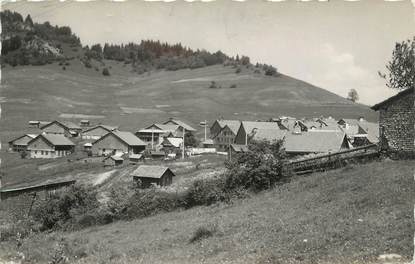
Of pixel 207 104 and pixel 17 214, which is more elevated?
pixel 207 104

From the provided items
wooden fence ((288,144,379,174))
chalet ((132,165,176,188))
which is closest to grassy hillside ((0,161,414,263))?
wooden fence ((288,144,379,174))

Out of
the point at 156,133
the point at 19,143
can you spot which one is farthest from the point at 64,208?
the point at 156,133

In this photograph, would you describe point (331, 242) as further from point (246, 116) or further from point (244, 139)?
point (246, 116)

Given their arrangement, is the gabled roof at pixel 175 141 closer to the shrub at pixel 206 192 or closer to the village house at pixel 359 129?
the village house at pixel 359 129

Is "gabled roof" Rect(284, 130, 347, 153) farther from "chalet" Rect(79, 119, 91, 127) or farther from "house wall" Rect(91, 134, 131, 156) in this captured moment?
"chalet" Rect(79, 119, 91, 127)

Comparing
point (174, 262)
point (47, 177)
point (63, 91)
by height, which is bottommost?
point (47, 177)

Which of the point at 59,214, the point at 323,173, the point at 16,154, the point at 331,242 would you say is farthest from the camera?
the point at 16,154

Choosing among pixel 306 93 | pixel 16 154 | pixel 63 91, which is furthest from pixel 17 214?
pixel 306 93

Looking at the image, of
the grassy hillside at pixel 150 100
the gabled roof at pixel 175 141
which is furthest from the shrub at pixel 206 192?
the grassy hillside at pixel 150 100
